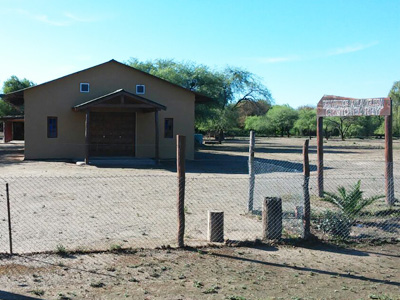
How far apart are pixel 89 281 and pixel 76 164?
1747cm

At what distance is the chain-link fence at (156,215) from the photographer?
805 centimetres

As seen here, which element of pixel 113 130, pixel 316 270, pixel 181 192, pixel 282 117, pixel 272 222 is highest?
pixel 282 117

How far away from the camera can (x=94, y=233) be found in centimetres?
838

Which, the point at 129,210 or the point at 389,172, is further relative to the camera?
the point at 389,172

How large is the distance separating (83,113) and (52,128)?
1779 millimetres

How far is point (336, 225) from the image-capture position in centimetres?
841

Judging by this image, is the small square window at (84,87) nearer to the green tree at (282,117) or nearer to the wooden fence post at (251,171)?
the wooden fence post at (251,171)

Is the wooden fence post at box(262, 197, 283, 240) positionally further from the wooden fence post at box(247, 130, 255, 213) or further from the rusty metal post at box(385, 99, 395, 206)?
the rusty metal post at box(385, 99, 395, 206)

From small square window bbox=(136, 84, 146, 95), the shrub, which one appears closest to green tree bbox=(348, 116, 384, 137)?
small square window bbox=(136, 84, 146, 95)

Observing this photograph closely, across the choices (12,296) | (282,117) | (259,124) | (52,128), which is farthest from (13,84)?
(12,296)

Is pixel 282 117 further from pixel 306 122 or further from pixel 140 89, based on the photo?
pixel 140 89

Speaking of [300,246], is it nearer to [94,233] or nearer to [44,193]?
[94,233]

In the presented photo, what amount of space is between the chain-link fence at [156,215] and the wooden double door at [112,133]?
1073 centimetres

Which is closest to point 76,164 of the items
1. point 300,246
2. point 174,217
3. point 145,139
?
point 145,139
